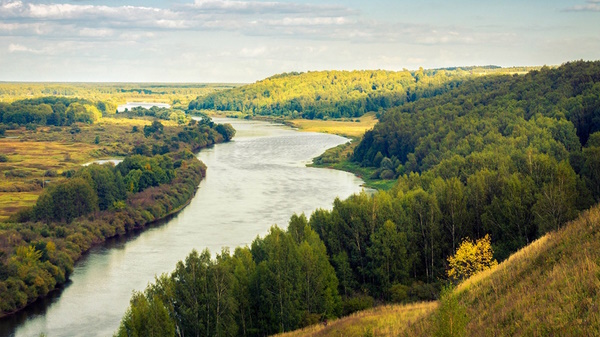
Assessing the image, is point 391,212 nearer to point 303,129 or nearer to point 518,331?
point 518,331

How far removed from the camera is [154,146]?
99312mm

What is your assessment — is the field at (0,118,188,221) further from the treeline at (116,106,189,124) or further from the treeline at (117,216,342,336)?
the treeline at (117,216,342,336)

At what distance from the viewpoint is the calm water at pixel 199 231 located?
3806 cm

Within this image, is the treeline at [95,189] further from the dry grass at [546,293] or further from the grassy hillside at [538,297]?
the dry grass at [546,293]

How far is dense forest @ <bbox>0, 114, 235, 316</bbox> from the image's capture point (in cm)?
4191

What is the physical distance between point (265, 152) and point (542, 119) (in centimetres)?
4846

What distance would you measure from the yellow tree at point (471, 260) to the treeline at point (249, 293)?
645cm

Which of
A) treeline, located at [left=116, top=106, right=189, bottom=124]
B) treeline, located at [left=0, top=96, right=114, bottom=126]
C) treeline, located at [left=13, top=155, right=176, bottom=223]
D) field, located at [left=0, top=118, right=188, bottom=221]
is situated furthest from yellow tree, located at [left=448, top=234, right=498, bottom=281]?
treeline, located at [left=116, top=106, right=189, bottom=124]

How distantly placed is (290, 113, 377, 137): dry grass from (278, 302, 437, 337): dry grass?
107263 millimetres

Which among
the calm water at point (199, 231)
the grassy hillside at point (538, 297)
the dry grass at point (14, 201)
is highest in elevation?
the grassy hillside at point (538, 297)

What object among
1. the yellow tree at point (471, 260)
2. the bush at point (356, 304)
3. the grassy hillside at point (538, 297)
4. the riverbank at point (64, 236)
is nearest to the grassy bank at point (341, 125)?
the riverbank at point (64, 236)

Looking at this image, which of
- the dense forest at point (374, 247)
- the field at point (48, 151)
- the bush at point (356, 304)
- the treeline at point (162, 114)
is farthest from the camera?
the treeline at point (162, 114)

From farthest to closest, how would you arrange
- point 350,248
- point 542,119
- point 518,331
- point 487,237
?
point 542,119 → point 350,248 → point 487,237 → point 518,331

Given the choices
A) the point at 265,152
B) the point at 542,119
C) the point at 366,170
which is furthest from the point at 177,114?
the point at 542,119
